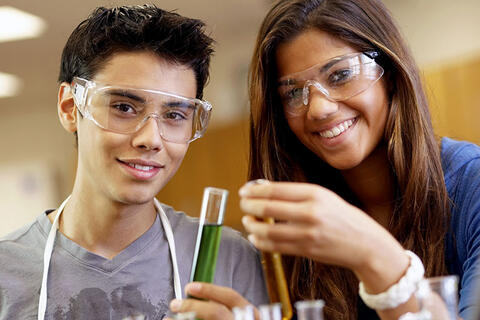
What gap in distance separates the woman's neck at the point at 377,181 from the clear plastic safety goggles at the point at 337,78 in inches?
10.7

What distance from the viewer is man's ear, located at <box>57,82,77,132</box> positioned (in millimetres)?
1977

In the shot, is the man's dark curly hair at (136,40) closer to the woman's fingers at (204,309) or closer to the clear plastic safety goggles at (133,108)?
the clear plastic safety goggles at (133,108)

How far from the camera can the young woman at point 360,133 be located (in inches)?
68.3

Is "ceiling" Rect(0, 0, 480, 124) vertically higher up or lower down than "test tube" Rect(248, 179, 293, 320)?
higher up

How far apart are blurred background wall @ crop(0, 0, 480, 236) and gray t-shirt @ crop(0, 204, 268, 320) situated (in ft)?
6.04

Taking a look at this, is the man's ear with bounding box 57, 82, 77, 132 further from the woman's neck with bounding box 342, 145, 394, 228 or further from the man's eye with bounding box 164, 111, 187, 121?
the woman's neck with bounding box 342, 145, 394, 228

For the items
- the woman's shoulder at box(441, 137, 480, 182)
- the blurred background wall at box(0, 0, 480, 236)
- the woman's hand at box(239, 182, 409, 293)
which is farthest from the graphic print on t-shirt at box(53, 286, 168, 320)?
the blurred background wall at box(0, 0, 480, 236)

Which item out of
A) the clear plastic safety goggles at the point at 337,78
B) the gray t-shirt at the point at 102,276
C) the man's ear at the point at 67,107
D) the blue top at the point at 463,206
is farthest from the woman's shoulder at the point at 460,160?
the man's ear at the point at 67,107

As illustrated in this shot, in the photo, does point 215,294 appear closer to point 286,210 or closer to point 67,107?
point 286,210

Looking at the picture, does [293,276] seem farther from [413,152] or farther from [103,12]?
[103,12]

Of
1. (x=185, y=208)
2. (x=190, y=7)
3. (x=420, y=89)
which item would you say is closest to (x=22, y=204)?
(x=185, y=208)

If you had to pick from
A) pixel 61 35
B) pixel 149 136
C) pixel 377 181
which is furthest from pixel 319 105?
pixel 61 35

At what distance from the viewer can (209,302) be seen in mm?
1231

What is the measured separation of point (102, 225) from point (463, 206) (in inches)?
43.1
